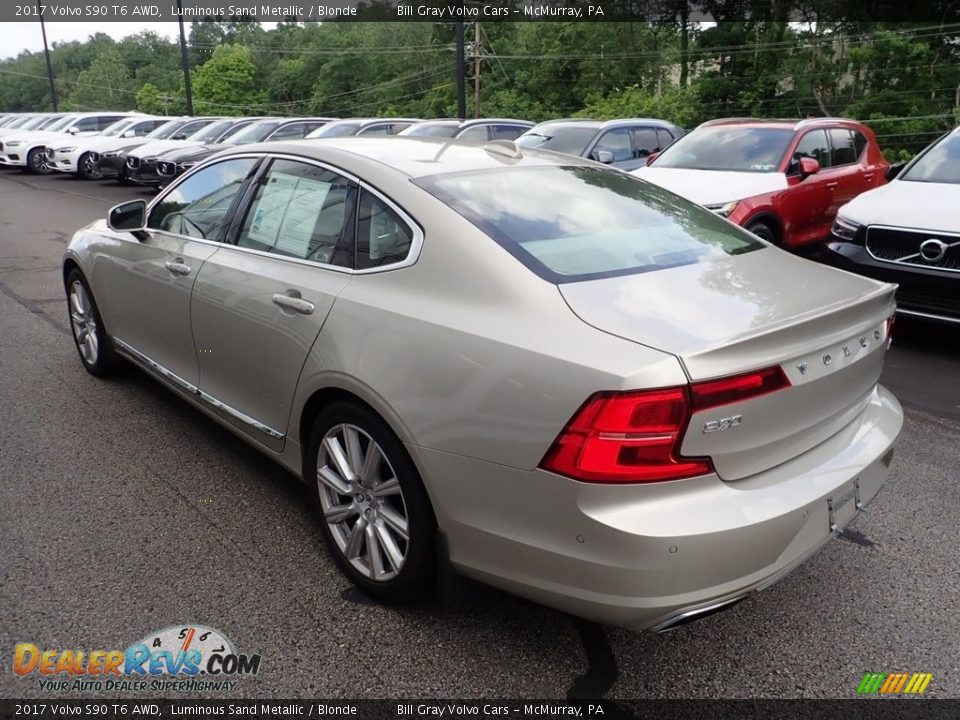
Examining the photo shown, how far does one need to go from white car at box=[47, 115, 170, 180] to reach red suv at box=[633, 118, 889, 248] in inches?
598

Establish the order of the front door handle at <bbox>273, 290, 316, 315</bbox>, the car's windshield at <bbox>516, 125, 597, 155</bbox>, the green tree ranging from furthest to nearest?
the green tree → the car's windshield at <bbox>516, 125, 597, 155</bbox> → the front door handle at <bbox>273, 290, 316, 315</bbox>

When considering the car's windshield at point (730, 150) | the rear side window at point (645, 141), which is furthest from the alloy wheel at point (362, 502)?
the rear side window at point (645, 141)

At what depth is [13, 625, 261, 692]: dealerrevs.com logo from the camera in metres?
2.44

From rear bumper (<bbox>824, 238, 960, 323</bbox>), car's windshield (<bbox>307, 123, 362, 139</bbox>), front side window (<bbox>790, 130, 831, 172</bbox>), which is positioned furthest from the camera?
car's windshield (<bbox>307, 123, 362, 139</bbox>)

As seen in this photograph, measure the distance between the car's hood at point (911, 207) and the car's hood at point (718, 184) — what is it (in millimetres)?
1285

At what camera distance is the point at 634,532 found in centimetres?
204

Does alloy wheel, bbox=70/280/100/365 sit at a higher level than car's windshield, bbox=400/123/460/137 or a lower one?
lower

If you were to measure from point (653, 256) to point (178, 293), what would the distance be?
2.31 meters

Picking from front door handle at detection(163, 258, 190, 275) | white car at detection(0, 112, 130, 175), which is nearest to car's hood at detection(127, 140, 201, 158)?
white car at detection(0, 112, 130, 175)

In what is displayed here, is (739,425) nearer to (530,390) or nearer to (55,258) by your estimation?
(530,390)

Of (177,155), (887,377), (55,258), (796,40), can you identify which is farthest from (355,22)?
(887,377)

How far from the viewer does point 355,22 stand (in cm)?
8300

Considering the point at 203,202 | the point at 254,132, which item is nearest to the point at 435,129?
the point at 254,132

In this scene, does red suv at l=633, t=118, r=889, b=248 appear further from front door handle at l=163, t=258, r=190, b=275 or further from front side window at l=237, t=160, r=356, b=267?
front door handle at l=163, t=258, r=190, b=275
